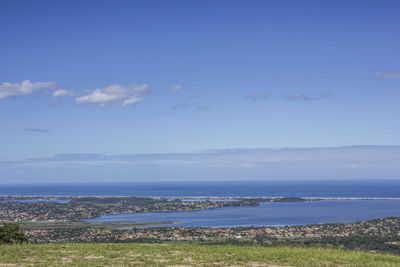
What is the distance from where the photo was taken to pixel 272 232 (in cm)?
5528

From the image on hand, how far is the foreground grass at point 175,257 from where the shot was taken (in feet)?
52.9

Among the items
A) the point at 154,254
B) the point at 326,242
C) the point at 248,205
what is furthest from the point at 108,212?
the point at 154,254

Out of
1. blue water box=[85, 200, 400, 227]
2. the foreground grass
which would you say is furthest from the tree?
blue water box=[85, 200, 400, 227]

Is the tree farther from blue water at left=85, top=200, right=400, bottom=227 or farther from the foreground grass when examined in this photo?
blue water at left=85, top=200, right=400, bottom=227

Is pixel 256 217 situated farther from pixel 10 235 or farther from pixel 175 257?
pixel 175 257

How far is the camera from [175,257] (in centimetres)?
1741

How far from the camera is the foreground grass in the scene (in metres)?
16.1

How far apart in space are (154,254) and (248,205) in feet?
349

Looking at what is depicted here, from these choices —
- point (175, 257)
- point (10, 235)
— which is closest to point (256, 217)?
point (10, 235)

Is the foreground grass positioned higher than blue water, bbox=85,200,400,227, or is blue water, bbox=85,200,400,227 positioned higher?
the foreground grass

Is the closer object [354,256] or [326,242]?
[354,256]

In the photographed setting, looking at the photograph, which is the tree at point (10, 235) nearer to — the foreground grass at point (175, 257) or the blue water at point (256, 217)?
the foreground grass at point (175, 257)

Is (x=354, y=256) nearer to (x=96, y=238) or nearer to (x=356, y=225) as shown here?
(x=96, y=238)

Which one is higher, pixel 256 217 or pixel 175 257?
pixel 175 257
